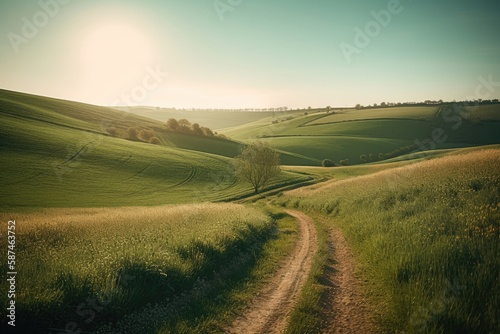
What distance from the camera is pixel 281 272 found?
10.4 metres

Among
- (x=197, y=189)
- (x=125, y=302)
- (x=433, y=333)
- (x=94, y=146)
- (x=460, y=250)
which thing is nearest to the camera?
(x=433, y=333)

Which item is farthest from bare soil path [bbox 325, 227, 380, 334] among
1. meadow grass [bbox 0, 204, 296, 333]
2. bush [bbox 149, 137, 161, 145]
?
bush [bbox 149, 137, 161, 145]

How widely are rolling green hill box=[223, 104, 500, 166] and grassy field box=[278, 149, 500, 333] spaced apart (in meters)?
68.7

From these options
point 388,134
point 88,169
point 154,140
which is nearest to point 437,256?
point 88,169

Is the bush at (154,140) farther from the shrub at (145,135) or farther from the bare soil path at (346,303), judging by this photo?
the bare soil path at (346,303)

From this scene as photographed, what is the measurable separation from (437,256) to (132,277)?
29.3 ft

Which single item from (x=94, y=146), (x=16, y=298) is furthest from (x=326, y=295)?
(x=94, y=146)

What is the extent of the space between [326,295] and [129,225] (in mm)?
11007

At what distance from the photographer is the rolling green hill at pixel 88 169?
35.1m

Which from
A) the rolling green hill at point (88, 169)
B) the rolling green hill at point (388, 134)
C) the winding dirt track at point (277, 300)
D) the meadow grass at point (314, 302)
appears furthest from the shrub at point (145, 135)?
the meadow grass at point (314, 302)

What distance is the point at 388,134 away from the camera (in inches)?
4358

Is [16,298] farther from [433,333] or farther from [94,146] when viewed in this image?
[94,146]

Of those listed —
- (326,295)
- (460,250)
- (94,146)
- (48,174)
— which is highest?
(94,146)

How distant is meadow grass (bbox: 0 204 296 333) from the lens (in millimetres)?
6332
